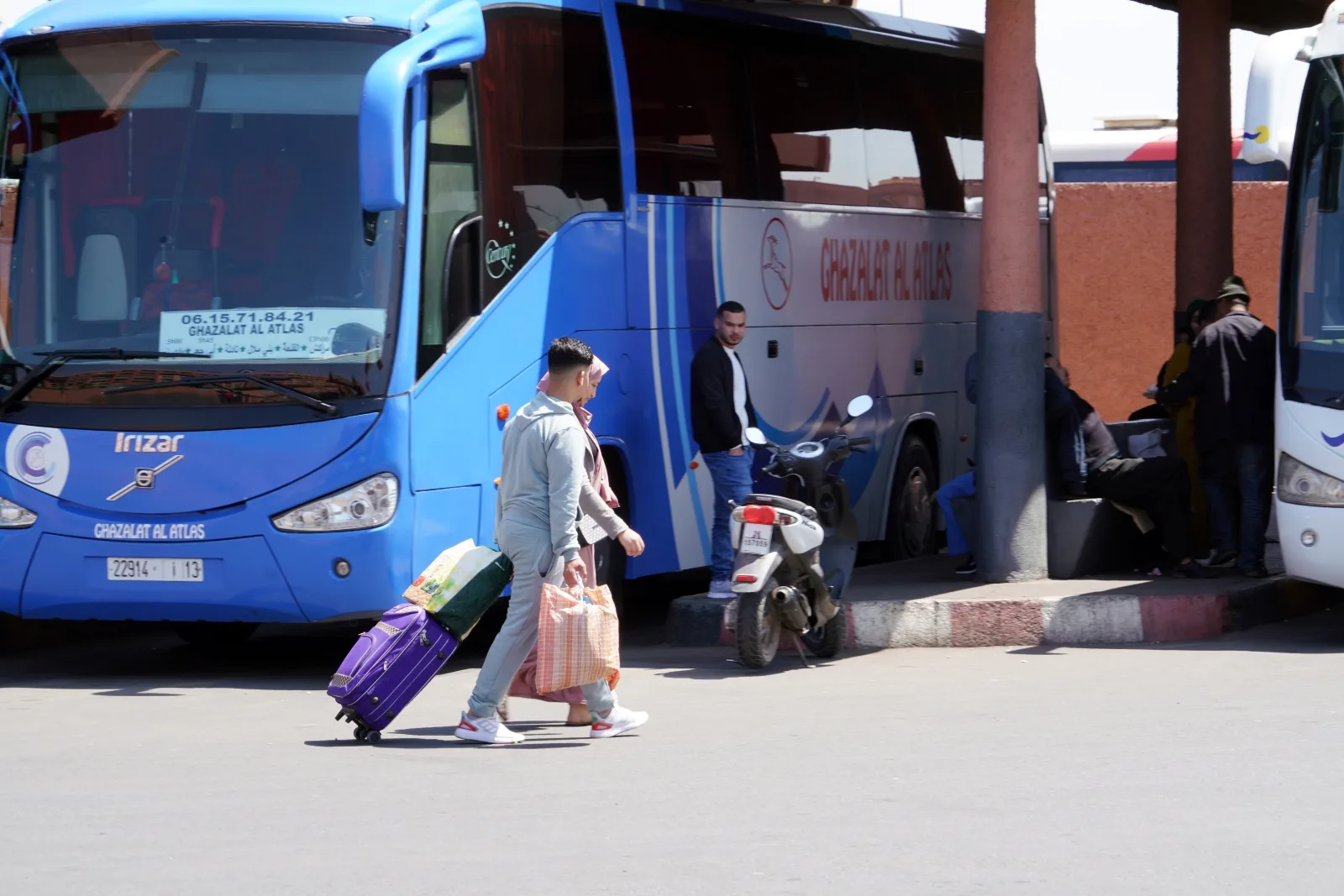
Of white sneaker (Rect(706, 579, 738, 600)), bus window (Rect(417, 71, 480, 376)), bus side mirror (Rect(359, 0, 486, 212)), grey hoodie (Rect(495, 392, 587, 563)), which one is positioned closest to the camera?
grey hoodie (Rect(495, 392, 587, 563))

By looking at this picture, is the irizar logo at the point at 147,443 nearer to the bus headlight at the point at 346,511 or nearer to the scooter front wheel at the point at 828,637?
the bus headlight at the point at 346,511

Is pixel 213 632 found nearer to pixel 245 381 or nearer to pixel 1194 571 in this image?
pixel 245 381

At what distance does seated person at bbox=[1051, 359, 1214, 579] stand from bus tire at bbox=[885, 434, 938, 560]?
2691 millimetres

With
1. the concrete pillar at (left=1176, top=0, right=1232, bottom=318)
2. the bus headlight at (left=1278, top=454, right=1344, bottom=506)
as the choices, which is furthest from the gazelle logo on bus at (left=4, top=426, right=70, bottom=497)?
the concrete pillar at (left=1176, top=0, right=1232, bottom=318)

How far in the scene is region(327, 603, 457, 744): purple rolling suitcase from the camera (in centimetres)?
788

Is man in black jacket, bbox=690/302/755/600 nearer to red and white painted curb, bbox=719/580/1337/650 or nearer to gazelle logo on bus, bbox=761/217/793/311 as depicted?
red and white painted curb, bbox=719/580/1337/650

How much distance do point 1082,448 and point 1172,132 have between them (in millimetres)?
14503

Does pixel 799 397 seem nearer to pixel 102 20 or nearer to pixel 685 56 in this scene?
pixel 685 56

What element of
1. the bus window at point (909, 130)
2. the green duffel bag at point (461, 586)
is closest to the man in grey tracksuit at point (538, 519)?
the green duffel bag at point (461, 586)

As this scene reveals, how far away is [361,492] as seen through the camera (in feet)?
30.5

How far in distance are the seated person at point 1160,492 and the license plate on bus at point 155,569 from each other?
5.26 meters

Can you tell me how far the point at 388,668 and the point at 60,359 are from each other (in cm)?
274

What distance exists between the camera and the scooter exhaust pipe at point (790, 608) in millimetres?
9789

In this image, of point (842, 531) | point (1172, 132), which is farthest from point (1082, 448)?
point (1172, 132)
